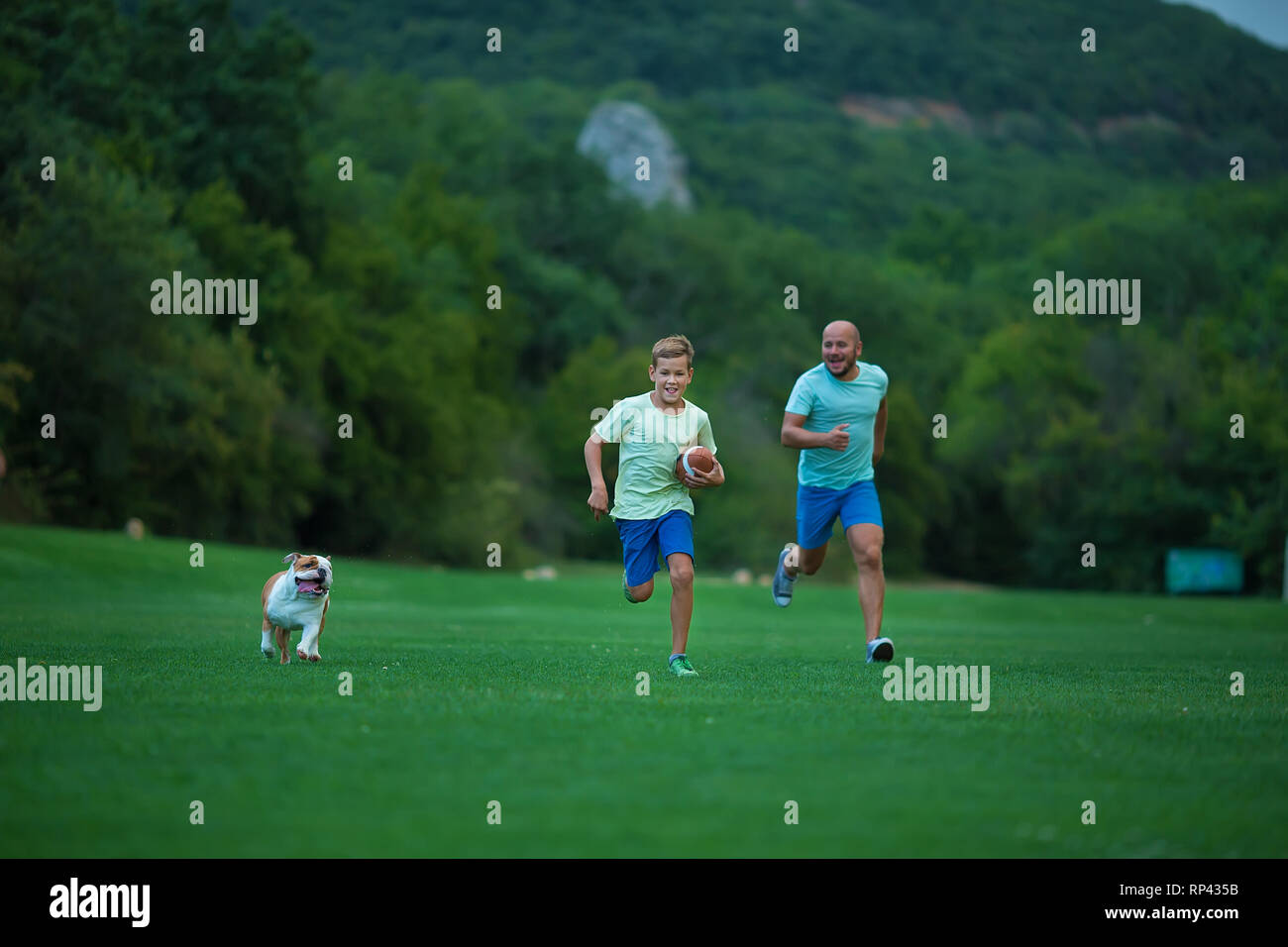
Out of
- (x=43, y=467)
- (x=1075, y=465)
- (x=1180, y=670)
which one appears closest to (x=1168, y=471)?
(x=1075, y=465)

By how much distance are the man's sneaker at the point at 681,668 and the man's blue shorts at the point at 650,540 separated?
60cm

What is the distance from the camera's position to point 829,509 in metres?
12.9

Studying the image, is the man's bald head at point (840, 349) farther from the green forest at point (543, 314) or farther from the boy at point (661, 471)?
the green forest at point (543, 314)

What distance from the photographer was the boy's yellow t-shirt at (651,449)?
1162 centimetres

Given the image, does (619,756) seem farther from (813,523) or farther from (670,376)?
(813,523)

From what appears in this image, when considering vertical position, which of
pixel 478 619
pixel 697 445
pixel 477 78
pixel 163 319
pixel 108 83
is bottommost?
pixel 478 619

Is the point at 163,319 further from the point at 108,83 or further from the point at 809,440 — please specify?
the point at 809,440

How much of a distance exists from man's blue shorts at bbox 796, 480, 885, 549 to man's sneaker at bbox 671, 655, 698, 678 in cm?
170

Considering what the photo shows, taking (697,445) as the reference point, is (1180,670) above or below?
below

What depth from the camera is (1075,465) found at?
71438mm

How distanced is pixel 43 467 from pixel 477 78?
306 feet

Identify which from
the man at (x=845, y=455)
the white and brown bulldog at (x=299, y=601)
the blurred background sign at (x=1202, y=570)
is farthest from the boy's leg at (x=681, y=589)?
the blurred background sign at (x=1202, y=570)

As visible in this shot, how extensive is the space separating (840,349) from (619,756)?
5.56 metres

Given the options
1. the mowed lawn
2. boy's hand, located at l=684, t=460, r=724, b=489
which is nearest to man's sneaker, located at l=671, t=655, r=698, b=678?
the mowed lawn
